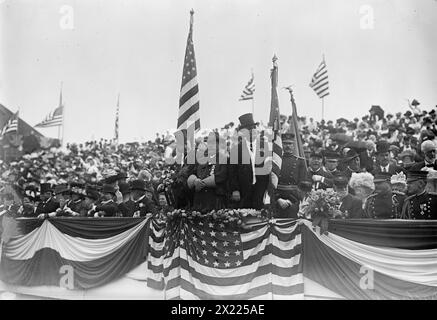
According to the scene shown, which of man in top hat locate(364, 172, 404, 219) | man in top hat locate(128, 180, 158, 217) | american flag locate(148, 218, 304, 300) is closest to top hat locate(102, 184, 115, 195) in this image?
man in top hat locate(128, 180, 158, 217)

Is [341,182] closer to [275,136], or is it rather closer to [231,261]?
[275,136]

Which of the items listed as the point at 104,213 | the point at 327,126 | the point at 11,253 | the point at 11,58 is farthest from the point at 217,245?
the point at 327,126

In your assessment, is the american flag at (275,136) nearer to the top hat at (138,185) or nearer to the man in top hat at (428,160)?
the man in top hat at (428,160)

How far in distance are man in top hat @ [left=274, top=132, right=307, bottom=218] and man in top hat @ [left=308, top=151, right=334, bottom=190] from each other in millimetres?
509

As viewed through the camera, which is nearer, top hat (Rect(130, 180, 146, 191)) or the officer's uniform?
the officer's uniform

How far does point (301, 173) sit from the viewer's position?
8.84 m

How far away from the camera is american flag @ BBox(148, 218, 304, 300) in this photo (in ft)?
23.9

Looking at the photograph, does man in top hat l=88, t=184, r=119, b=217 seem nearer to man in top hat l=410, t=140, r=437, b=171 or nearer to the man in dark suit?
the man in dark suit

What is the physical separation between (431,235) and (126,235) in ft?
13.7

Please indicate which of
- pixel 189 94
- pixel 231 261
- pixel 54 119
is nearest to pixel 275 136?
pixel 189 94

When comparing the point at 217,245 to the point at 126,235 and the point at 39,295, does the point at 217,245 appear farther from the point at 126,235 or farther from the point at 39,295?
the point at 39,295

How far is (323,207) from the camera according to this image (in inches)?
280

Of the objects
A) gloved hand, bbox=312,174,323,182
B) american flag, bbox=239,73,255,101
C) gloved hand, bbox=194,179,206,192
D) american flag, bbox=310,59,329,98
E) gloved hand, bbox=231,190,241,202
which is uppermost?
american flag, bbox=310,59,329,98

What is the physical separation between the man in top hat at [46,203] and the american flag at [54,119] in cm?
783
